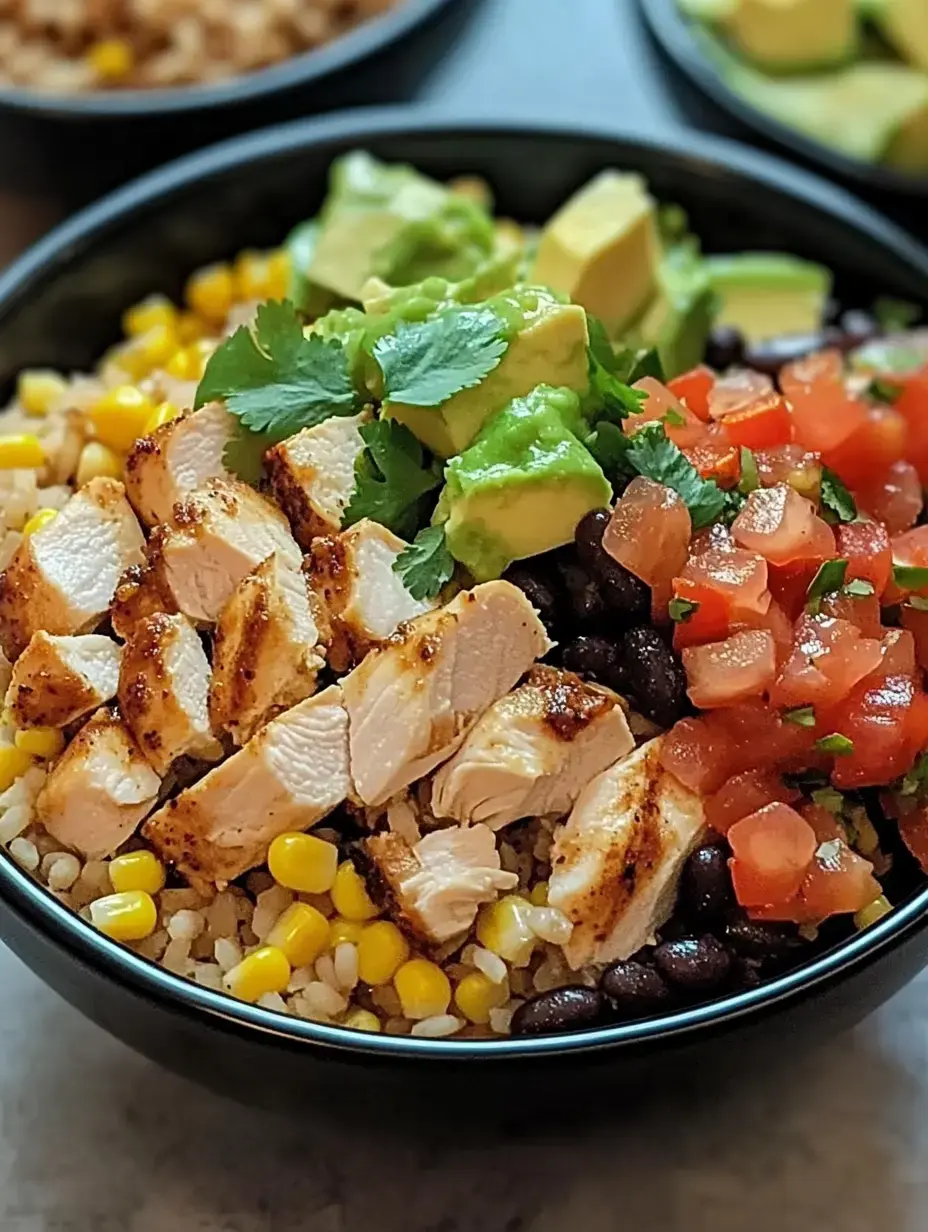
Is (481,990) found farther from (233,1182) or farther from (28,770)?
(28,770)

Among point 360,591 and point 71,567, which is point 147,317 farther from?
point 360,591

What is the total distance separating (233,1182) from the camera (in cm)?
232

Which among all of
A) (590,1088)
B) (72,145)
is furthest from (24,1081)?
(72,145)

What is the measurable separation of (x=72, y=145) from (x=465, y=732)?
202cm

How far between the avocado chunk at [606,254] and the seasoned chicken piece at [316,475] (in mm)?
759

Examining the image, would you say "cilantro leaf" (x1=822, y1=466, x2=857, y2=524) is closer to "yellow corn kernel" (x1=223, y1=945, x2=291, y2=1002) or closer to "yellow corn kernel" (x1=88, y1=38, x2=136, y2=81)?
"yellow corn kernel" (x1=223, y1=945, x2=291, y2=1002)

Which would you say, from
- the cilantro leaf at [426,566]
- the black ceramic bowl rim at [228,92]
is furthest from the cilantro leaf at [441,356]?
the black ceramic bowl rim at [228,92]

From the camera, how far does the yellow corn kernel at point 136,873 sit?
2.15 metres

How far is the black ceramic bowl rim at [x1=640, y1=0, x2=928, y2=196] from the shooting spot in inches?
138

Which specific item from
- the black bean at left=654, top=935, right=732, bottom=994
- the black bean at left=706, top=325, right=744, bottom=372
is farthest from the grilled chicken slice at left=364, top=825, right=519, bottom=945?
the black bean at left=706, top=325, right=744, bottom=372

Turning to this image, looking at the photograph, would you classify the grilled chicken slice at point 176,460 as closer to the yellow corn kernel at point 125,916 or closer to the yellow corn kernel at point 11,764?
the yellow corn kernel at point 11,764

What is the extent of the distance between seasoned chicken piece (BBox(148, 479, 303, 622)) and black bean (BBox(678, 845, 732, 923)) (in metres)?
0.74

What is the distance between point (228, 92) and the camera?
3.42 m

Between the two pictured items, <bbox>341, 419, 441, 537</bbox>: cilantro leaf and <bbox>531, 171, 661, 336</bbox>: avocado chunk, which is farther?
<bbox>531, 171, 661, 336</bbox>: avocado chunk
